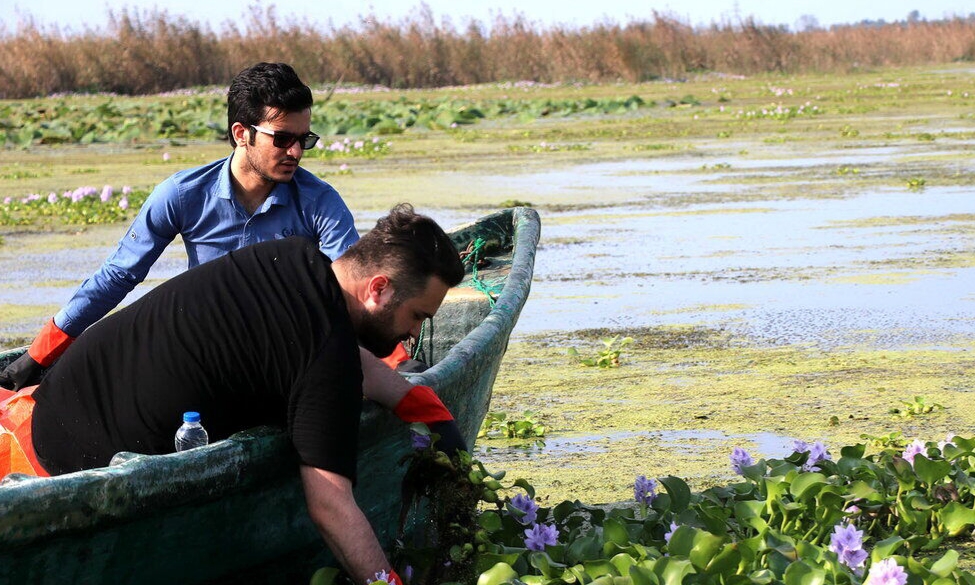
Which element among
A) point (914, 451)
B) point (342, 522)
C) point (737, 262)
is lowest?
point (737, 262)

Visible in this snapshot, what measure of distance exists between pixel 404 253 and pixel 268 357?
1.18 feet

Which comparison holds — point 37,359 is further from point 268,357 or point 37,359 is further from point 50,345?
point 268,357

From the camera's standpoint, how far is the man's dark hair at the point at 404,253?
303 centimetres

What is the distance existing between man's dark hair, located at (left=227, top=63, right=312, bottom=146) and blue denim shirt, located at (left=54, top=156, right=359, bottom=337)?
0.70 feet

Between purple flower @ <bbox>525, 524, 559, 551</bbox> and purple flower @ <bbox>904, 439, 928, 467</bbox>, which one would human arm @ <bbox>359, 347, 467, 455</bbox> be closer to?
purple flower @ <bbox>525, 524, 559, 551</bbox>

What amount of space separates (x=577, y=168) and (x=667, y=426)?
10.3 meters

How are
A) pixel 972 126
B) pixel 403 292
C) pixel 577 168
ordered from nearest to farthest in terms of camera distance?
pixel 403 292 < pixel 577 168 < pixel 972 126

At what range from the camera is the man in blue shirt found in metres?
4.14

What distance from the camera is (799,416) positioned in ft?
17.5

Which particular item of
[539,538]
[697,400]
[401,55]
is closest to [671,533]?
[539,538]

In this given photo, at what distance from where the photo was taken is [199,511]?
290 cm

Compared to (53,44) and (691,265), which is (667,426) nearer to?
(691,265)

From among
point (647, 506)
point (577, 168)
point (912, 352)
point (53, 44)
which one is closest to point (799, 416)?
point (912, 352)

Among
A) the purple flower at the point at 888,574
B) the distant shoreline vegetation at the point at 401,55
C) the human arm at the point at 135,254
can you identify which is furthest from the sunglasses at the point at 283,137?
the distant shoreline vegetation at the point at 401,55
